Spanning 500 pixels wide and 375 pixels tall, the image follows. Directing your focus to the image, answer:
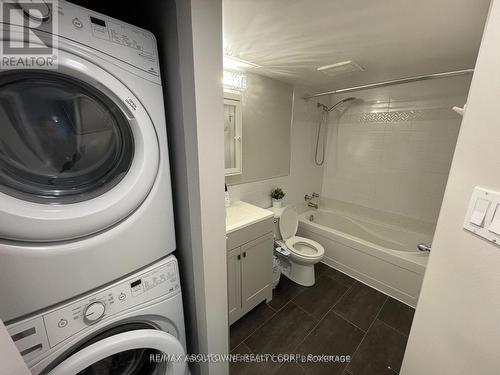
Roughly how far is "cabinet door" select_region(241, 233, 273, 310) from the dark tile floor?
0.63 ft

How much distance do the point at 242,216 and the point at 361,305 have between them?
4.45 ft

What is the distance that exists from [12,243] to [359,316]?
6.95 feet

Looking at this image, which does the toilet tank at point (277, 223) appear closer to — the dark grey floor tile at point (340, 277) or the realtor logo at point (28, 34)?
the dark grey floor tile at point (340, 277)

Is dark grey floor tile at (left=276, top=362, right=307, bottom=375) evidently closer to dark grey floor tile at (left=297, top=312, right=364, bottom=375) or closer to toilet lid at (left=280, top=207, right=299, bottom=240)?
dark grey floor tile at (left=297, top=312, right=364, bottom=375)

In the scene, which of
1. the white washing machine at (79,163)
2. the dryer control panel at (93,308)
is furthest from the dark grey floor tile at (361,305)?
the white washing machine at (79,163)

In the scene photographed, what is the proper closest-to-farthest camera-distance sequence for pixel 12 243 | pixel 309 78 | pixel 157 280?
pixel 12 243 → pixel 157 280 → pixel 309 78

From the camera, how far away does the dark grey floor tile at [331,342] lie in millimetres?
1276

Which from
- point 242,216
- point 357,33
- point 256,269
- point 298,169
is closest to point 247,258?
point 256,269

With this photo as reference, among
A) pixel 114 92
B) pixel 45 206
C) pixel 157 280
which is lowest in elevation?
pixel 157 280

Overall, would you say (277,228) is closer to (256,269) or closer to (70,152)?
(256,269)

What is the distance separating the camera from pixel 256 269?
1.56m

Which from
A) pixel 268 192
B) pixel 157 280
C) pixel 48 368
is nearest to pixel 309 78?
pixel 268 192

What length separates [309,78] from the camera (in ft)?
6.72

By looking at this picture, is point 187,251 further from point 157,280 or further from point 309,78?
point 309,78
